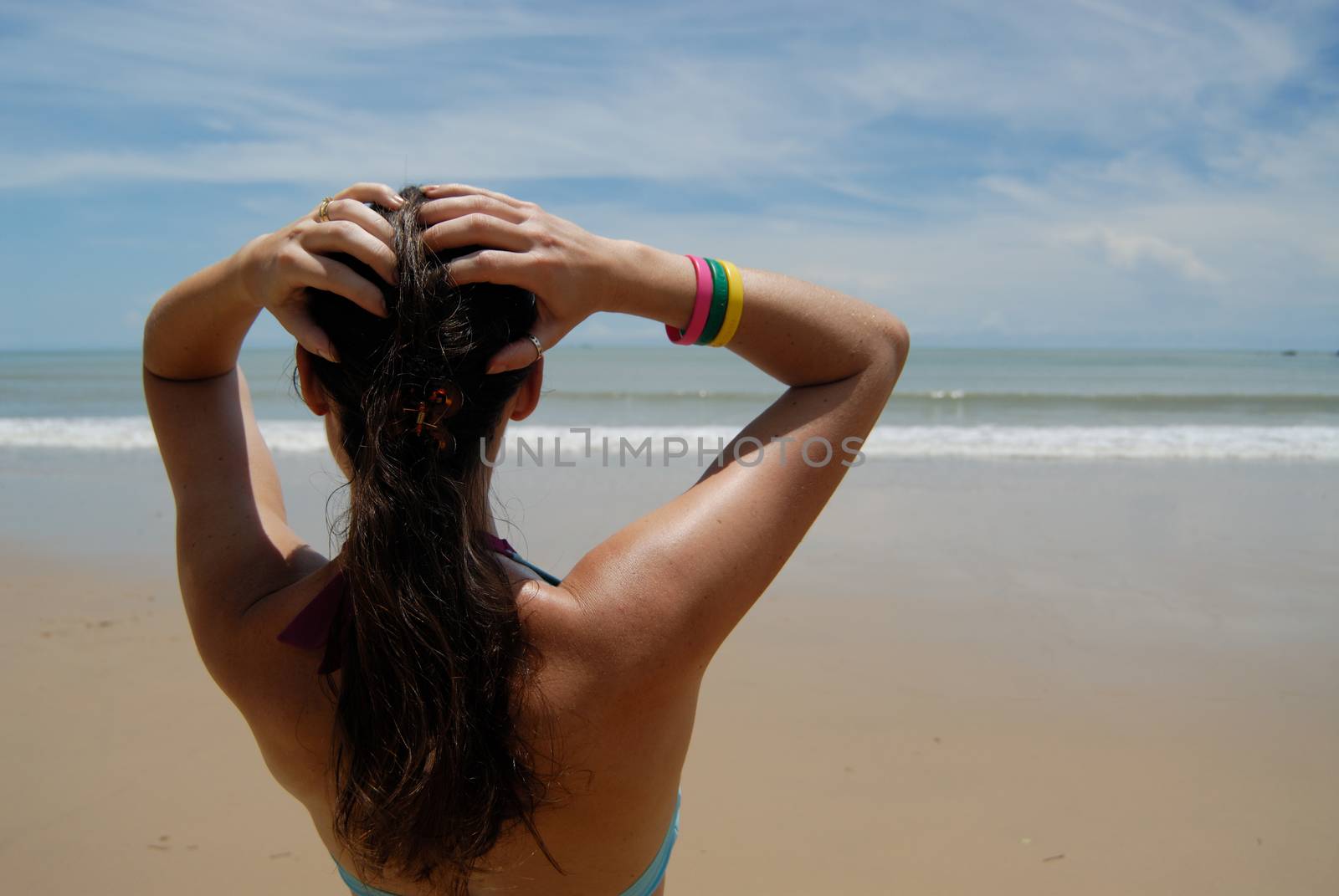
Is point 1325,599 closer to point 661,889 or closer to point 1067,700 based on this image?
point 1067,700

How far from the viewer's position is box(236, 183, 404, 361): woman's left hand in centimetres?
96

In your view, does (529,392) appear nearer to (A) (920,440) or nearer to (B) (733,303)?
(B) (733,303)

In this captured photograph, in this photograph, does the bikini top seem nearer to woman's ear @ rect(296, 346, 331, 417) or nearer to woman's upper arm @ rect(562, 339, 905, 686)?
woman's upper arm @ rect(562, 339, 905, 686)

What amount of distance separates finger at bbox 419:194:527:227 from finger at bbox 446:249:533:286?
52 mm

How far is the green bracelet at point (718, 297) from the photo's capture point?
1205 mm

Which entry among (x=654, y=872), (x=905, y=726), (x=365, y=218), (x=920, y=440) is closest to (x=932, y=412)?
(x=920, y=440)

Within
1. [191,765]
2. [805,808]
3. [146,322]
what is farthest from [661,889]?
[191,765]

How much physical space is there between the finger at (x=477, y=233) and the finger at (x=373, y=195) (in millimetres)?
138

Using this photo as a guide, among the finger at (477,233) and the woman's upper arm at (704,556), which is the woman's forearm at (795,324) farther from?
the finger at (477,233)

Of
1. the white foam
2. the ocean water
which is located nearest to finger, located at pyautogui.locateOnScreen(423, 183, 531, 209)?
the ocean water

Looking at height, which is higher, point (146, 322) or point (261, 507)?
point (146, 322)

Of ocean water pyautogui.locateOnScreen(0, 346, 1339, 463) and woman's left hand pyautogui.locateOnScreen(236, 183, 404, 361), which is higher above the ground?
woman's left hand pyautogui.locateOnScreen(236, 183, 404, 361)

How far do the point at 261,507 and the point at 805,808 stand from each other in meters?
2.72

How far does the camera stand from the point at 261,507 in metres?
1.23
